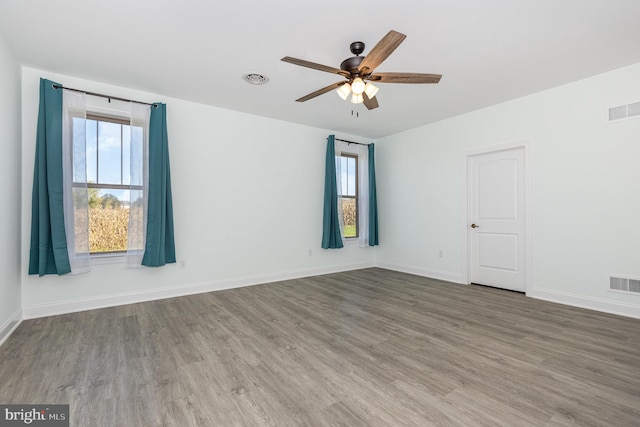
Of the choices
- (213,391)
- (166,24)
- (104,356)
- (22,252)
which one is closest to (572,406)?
(213,391)

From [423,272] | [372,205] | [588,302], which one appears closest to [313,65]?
[372,205]

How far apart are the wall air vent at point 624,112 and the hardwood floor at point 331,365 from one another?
2228 mm

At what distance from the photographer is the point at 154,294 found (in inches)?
157

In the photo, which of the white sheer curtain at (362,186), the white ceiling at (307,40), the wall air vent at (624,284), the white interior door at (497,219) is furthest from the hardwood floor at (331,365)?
the white ceiling at (307,40)

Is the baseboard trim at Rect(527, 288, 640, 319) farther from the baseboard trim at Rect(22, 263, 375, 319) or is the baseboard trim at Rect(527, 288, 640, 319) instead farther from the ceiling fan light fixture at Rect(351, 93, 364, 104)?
the ceiling fan light fixture at Rect(351, 93, 364, 104)

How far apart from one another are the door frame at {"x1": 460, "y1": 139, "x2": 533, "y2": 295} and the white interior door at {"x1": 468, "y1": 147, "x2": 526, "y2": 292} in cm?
5

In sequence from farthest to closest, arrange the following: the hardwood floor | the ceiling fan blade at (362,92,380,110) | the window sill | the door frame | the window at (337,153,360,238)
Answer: the window at (337,153,360,238), the door frame, the window sill, the ceiling fan blade at (362,92,380,110), the hardwood floor

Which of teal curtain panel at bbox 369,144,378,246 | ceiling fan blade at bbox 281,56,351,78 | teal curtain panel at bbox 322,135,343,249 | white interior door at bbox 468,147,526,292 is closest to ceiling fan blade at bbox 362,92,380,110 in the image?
ceiling fan blade at bbox 281,56,351,78

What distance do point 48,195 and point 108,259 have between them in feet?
3.10

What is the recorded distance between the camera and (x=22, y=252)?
10.6 feet

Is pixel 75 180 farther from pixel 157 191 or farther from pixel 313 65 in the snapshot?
pixel 313 65

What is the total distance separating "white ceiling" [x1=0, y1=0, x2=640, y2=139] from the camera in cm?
232

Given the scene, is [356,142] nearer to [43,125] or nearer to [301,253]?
[301,253]

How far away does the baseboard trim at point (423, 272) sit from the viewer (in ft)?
16.4
